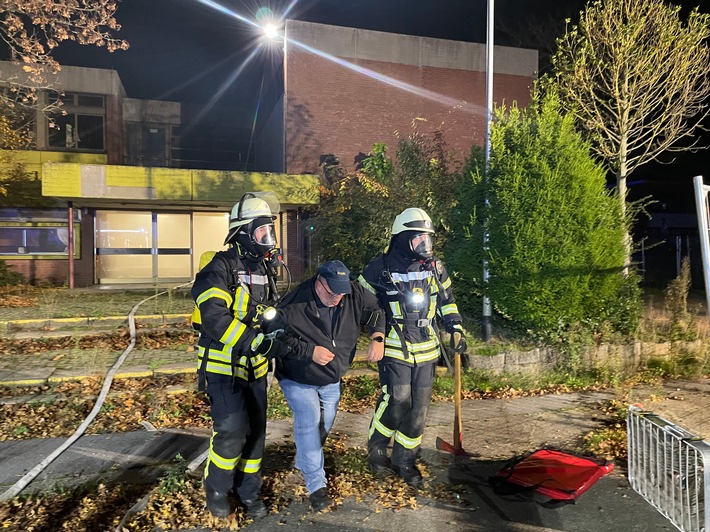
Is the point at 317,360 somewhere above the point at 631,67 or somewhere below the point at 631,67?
below

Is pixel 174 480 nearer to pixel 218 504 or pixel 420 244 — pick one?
pixel 218 504

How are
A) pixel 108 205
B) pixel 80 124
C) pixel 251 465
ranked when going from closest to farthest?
pixel 251 465, pixel 108 205, pixel 80 124

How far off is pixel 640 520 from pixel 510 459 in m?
1.12

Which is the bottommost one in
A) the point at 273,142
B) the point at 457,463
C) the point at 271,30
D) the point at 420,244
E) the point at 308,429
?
the point at 457,463

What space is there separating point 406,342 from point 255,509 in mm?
1621

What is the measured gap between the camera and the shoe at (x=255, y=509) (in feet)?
11.2

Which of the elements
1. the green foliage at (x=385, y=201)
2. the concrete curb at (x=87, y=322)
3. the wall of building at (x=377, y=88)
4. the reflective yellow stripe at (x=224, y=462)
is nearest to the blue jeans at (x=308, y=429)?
the reflective yellow stripe at (x=224, y=462)

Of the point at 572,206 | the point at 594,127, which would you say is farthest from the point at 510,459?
the point at 594,127

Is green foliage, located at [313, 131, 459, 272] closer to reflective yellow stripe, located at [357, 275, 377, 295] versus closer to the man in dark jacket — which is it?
reflective yellow stripe, located at [357, 275, 377, 295]

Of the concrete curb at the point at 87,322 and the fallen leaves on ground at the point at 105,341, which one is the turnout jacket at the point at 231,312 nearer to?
the fallen leaves on ground at the point at 105,341

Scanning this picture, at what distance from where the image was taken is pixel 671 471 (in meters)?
2.97

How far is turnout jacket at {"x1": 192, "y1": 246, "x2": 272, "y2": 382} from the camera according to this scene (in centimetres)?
306

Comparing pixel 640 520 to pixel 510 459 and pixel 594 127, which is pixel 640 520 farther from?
pixel 594 127

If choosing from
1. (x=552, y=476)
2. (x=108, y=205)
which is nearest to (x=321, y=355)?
(x=552, y=476)
